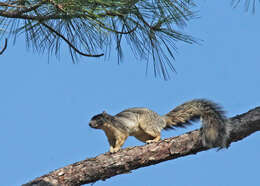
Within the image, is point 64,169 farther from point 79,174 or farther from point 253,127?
point 253,127

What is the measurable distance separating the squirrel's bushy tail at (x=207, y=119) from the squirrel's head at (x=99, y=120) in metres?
0.65

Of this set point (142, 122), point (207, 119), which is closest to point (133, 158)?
point (207, 119)

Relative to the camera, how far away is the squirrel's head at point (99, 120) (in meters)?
4.13

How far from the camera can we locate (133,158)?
3.47 metres

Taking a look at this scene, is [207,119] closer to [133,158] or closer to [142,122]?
[133,158]

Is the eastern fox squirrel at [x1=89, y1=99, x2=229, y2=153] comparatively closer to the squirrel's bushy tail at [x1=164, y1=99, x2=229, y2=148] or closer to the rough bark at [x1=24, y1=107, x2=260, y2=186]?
the squirrel's bushy tail at [x1=164, y1=99, x2=229, y2=148]

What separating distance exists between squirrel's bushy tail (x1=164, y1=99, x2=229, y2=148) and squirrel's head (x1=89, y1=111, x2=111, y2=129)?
65 cm

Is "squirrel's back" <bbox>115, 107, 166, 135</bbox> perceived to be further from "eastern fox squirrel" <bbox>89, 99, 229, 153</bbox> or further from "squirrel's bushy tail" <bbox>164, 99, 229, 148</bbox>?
"squirrel's bushy tail" <bbox>164, 99, 229, 148</bbox>

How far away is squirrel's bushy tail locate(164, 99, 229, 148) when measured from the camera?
3252 millimetres

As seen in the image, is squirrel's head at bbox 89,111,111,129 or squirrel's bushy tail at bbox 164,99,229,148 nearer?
squirrel's bushy tail at bbox 164,99,229,148

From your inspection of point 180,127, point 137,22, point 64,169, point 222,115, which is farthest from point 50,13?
point 180,127

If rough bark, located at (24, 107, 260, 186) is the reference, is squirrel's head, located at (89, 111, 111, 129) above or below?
above

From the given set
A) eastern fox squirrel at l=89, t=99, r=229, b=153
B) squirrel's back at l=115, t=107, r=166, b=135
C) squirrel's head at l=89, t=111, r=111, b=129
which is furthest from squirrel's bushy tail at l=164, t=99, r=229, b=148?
squirrel's head at l=89, t=111, r=111, b=129

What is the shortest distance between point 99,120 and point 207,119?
119 cm
